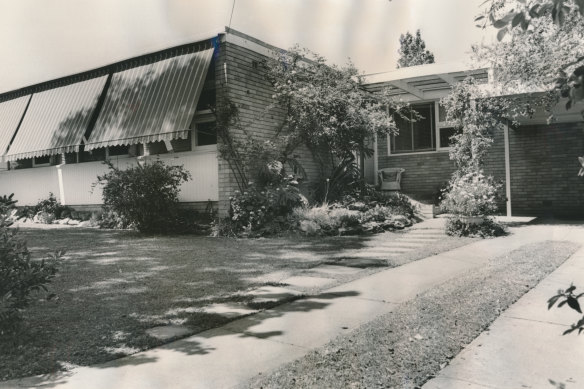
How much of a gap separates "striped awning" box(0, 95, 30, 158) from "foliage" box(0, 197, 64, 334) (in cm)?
1297

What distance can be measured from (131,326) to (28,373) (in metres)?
1.02

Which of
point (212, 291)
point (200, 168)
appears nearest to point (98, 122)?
point (200, 168)

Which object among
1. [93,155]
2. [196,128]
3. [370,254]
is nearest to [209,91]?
[196,128]

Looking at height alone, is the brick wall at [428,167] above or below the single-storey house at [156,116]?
below

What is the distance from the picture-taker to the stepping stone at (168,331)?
3.58 metres

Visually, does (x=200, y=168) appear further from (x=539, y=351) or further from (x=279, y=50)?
(x=539, y=351)

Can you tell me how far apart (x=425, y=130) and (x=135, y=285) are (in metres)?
11.5

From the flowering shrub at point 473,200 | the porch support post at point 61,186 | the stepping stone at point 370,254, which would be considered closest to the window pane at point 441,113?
the flowering shrub at point 473,200

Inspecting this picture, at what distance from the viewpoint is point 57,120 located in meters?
13.1

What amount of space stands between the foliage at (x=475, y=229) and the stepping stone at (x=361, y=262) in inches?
119

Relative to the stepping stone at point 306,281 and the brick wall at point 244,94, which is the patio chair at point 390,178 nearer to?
the brick wall at point 244,94

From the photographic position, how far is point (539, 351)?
3.14 metres

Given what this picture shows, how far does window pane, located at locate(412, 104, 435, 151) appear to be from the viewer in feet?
47.4

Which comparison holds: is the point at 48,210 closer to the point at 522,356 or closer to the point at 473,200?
the point at 473,200
